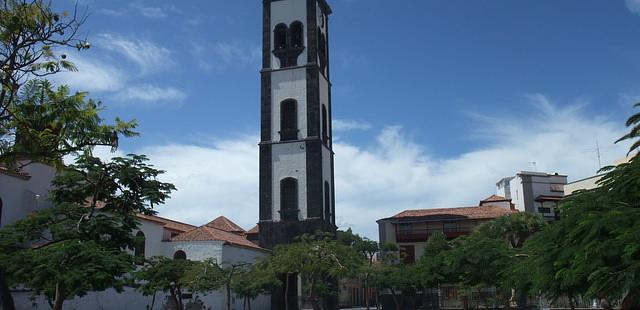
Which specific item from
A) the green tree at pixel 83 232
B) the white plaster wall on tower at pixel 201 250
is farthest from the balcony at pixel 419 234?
the green tree at pixel 83 232

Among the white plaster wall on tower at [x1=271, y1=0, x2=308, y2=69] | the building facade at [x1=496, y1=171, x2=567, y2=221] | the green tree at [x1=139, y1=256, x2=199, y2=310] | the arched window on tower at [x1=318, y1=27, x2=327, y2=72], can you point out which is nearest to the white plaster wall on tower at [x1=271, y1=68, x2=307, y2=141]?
the white plaster wall on tower at [x1=271, y1=0, x2=308, y2=69]

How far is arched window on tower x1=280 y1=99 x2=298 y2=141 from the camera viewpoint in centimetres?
4934

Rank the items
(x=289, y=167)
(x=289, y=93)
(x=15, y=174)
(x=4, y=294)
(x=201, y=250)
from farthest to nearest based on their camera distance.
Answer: (x=289, y=93) → (x=289, y=167) → (x=201, y=250) → (x=15, y=174) → (x=4, y=294)

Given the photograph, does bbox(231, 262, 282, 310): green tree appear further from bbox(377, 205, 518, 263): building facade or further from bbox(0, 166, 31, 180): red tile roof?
bbox(377, 205, 518, 263): building facade

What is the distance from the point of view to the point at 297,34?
51.3 meters

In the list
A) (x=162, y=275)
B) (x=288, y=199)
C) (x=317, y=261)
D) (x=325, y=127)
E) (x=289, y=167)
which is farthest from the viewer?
(x=325, y=127)

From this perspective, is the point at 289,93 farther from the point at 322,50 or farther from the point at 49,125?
the point at 49,125

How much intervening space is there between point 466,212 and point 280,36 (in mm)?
25973

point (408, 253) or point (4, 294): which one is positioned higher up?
point (408, 253)

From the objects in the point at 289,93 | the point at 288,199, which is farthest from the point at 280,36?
the point at 288,199

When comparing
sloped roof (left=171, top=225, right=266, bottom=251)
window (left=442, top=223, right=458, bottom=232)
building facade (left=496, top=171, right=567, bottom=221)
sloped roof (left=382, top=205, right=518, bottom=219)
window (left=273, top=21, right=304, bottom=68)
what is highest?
window (left=273, top=21, right=304, bottom=68)

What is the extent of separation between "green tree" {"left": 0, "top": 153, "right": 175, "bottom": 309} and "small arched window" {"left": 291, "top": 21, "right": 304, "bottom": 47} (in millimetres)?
29307

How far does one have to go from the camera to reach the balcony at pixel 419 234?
62219 mm

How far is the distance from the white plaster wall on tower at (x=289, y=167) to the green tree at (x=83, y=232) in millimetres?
24904
